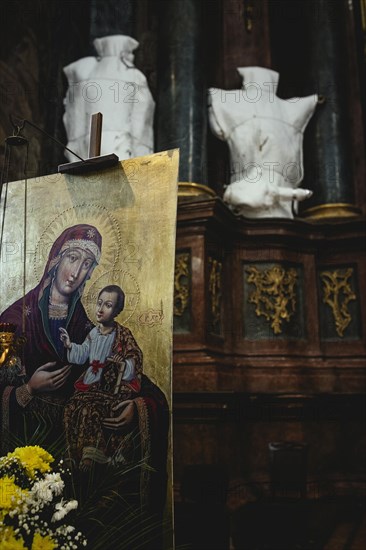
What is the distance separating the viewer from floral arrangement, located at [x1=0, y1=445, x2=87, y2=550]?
155cm

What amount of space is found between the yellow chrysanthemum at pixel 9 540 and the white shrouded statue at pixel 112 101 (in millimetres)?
3512

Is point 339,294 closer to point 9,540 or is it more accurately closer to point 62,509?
point 62,509

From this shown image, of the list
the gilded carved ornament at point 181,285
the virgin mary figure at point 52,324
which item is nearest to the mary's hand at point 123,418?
the virgin mary figure at point 52,324

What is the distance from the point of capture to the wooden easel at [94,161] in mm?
2340

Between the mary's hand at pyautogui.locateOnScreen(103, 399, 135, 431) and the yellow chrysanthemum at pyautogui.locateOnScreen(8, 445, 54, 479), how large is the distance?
28cm

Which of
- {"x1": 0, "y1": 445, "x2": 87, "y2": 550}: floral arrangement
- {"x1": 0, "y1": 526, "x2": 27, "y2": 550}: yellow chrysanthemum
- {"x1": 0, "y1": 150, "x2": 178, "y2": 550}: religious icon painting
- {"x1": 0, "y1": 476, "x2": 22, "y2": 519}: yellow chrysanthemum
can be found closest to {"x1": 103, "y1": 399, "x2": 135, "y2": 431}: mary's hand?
{"x1": 0, "y1": 150, "x2": 178, "y2": 550}: religious icon painting

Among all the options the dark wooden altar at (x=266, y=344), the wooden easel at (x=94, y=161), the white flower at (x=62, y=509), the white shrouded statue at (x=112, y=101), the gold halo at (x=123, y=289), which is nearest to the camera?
the white flower at (x=62, y=509)

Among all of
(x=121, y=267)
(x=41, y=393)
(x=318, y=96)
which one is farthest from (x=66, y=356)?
(x=318, y=96)

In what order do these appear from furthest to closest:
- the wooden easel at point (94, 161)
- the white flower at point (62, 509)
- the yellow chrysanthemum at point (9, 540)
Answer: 1. the wooden easel at point (94, 161)
2. the white flower at point (62, 509)
3. the yellow chrysanthemum at point (9, 540)

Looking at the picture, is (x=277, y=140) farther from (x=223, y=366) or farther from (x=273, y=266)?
(x=223, y=366)

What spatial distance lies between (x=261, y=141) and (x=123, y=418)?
11.0 feet

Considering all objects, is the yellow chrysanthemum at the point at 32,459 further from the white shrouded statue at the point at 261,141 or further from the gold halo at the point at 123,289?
the white shrouded statue at the point at 261,141

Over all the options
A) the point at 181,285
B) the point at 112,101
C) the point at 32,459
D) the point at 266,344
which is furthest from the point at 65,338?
the point at 112,101

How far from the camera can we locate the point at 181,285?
13.2 feet
